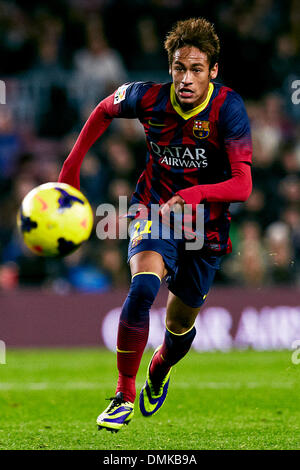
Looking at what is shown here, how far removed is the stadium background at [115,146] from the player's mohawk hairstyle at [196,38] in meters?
5.76

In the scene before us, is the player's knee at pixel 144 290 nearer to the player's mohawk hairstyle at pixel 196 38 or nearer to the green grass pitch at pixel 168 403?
the green grass pitch at pixel 168 403

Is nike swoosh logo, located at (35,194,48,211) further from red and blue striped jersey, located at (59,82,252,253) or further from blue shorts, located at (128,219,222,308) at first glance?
blue shorts, located at (128,219,222,308)

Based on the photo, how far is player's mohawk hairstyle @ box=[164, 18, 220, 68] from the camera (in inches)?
200

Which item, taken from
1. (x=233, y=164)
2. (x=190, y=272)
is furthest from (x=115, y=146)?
(x=233, y=164)

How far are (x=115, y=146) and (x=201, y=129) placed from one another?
21.9ft

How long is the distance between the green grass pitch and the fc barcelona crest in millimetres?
1897

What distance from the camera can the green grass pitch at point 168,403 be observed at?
5172 millimetres

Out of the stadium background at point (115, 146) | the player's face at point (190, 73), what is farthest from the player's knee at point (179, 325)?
the stadium background at point (115, 146)

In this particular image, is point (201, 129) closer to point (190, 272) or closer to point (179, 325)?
point (190, 272)

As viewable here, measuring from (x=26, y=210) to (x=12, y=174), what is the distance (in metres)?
7.30

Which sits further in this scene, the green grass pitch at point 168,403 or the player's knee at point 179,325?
the player's knee at point 179,325

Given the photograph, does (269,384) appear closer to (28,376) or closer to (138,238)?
(28,376)

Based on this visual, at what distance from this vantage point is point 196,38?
5.07 meters
